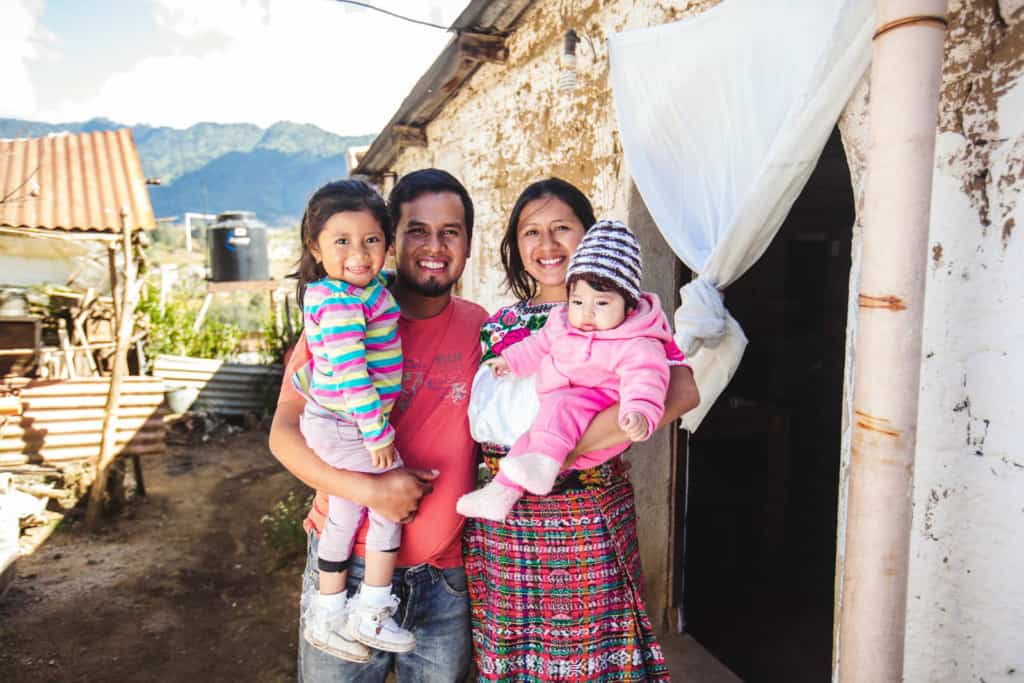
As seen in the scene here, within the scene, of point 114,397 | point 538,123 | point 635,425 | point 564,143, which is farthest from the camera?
point 114,397

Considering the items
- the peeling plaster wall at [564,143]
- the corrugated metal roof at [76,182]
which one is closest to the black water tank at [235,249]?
the corrugated metal roof at [76,182]

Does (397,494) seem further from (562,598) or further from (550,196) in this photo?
(550,196)

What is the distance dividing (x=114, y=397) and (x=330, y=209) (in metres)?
6.18

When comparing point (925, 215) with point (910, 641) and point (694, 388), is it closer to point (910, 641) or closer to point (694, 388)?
point (694, 388)

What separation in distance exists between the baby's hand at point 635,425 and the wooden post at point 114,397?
6.50 m

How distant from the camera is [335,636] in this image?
1.70m

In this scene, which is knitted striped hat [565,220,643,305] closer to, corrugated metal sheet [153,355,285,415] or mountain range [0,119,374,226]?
corrugated metal sheet [153,355,285,415]

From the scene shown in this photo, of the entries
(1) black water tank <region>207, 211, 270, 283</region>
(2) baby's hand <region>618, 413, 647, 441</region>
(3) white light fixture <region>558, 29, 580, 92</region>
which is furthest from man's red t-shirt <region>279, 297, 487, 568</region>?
(1) black water tank <region>207, 211, 270, 283</region>

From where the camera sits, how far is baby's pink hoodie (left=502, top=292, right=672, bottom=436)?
1.56m

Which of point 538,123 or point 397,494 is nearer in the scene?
point 397,494

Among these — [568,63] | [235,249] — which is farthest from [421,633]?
[235,249]

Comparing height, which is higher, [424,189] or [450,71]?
[450,71]

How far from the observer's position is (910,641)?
1724 millimetres

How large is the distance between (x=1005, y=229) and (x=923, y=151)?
0.43m
